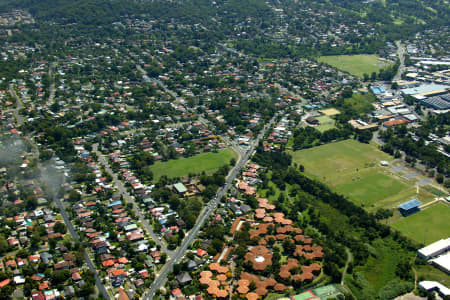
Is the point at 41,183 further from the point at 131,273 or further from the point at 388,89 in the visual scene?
the point at 388,89

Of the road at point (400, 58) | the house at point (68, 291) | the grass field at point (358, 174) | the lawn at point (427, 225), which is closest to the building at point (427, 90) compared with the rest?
the road at point (400, 58)

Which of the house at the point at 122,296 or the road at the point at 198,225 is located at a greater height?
the house at the point at 122,296

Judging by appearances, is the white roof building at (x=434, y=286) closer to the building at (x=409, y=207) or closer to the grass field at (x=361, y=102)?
the building at (x=409, y=207)

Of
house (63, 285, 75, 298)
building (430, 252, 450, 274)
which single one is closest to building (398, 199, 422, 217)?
building (430, 252, 450, 274)

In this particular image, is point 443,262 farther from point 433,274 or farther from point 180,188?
point 180,188

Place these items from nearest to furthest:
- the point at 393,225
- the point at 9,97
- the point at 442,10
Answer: the point at 393,225 → the point at 9,97 → the point at 442,10

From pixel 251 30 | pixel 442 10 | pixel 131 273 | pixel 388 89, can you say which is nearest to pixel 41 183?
pixel 131 273

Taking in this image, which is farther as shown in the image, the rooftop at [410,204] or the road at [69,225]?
the rooftop at [410,204]
